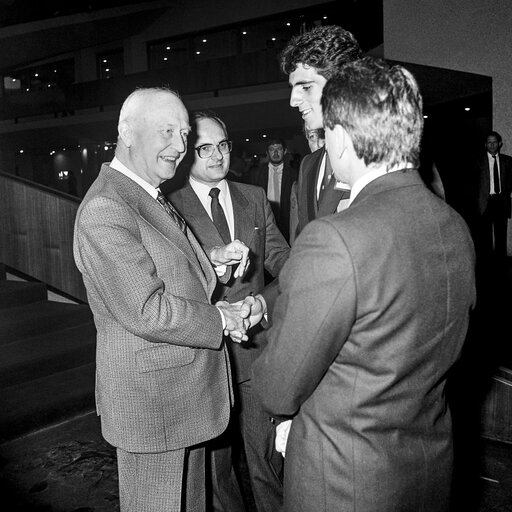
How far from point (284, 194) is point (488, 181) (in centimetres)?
271

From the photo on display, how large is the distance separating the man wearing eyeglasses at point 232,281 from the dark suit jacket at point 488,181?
5.04m

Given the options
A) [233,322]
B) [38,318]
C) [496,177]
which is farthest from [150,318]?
[496,177]

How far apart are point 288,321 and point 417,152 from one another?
484 mm

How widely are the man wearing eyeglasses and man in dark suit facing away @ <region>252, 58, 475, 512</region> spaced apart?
1.13 meters

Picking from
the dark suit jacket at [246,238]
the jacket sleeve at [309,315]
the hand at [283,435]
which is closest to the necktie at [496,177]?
the dark suit jacket at [246,238]

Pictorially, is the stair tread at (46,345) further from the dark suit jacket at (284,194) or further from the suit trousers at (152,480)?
the suit trousers at (152,480)

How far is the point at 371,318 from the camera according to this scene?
3.71 ft

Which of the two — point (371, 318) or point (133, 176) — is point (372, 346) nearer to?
point (371, 318)

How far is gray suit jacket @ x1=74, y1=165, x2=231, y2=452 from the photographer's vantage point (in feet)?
5.36

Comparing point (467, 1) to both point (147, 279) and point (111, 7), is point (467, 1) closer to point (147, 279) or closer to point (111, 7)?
point (147, 279)

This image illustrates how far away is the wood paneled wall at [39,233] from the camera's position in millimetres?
4918

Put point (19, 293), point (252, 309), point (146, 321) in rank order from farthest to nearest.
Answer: point (19, 293) < point (252, 309) < point (146, 321)

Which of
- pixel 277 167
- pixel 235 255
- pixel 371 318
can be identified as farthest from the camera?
pixel 277 167

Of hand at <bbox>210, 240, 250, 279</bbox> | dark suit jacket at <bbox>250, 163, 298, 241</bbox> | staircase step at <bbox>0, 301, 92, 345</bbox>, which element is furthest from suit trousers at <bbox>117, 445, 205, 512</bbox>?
dark suit jacket at <bbox>250, 163, 298, 241</bbox>
